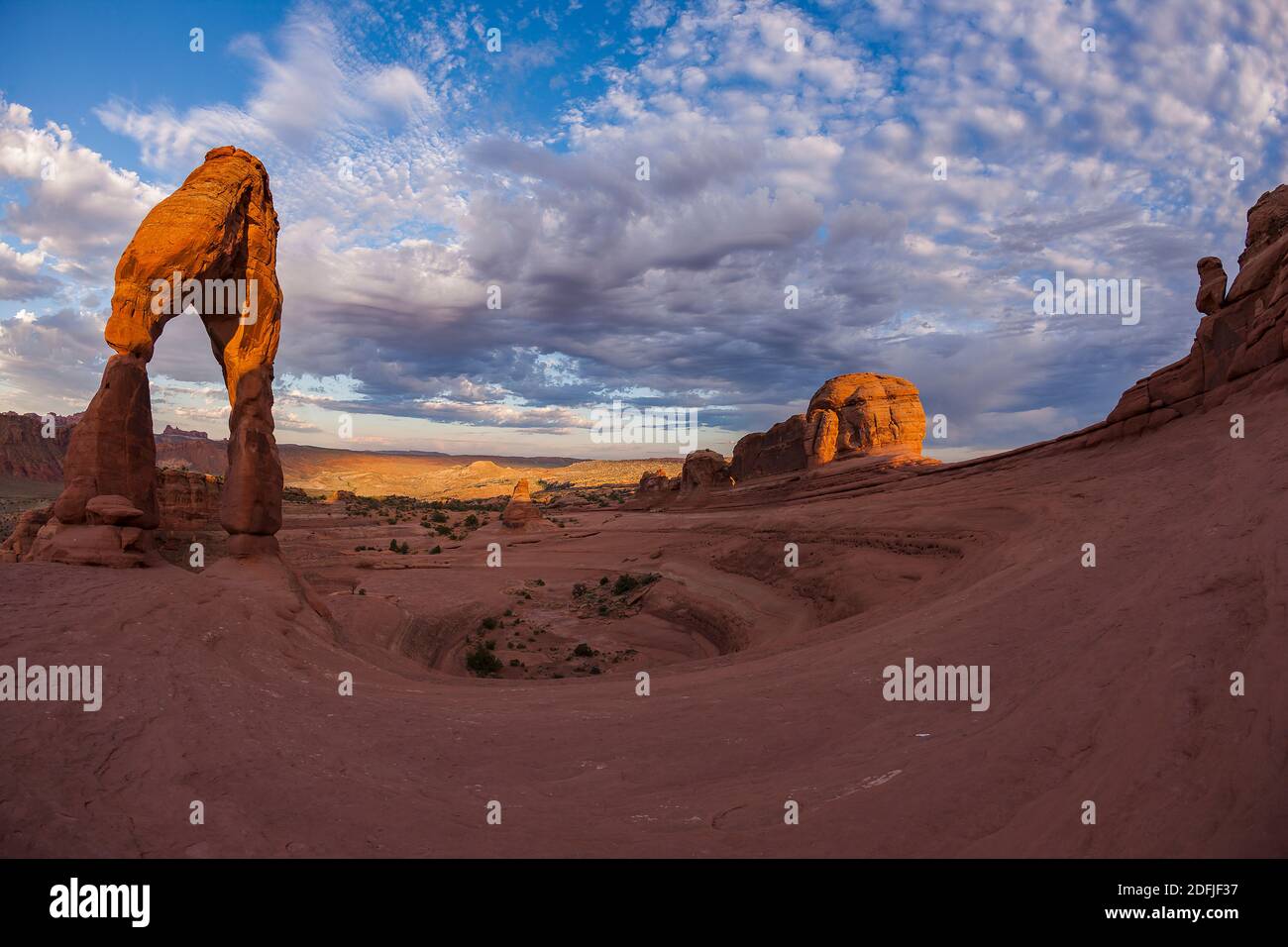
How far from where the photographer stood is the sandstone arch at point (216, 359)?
12.5 metres

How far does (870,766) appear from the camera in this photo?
232 inches

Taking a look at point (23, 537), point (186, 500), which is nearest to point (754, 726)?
point (23, 537)

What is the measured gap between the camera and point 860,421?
53.5 metres

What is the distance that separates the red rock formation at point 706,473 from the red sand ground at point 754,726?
4807 cm

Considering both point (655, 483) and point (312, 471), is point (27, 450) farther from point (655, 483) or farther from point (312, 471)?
point (312, 471)

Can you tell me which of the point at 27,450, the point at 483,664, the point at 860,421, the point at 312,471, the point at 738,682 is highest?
the point at 312,471

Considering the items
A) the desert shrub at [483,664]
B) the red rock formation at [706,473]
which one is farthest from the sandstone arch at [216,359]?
the red rock formation at [706,473]

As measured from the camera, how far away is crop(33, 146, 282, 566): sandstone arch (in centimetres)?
1249

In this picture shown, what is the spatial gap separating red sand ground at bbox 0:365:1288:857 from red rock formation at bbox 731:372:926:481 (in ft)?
126

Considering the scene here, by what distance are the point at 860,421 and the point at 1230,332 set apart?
36.8 m

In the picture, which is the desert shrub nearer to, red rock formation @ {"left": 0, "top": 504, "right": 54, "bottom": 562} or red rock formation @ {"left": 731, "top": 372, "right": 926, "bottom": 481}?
red rock formation @ {"left": 0, "top": 504, "right": 54, "bottom": 562}
